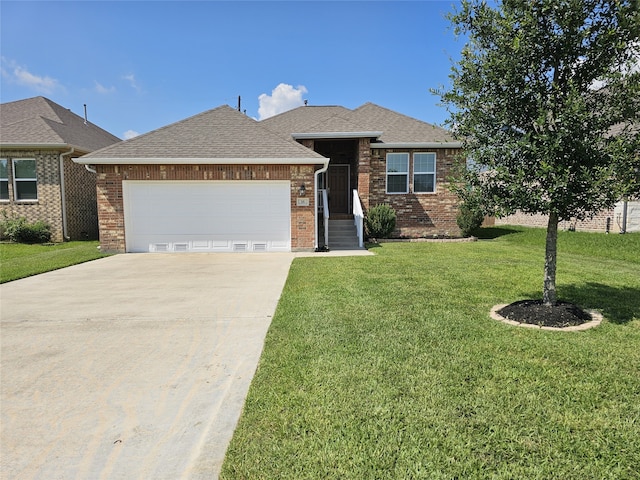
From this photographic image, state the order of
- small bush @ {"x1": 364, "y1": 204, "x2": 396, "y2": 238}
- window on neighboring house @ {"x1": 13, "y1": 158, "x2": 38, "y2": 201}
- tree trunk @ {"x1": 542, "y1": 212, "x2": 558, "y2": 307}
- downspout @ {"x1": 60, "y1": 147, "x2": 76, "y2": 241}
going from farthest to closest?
window on neighboring house @ {"x1": 13, "y1": 158, "x2": 38, "y2": 201} < downspout @ {"x1": 60, "y1": 147, "x2": 76, "y2": 241} < small bush @ {"x1": 364, "y1": 204, "x2": 396, "y2": 238} < tree trunk @ {"x1": 542, "y1": 212, "x2": 558, "y2": 307}

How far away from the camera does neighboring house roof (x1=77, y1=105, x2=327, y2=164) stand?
36.3 feet

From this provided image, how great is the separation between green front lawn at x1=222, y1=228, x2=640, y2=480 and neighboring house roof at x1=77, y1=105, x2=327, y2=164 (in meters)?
6.58

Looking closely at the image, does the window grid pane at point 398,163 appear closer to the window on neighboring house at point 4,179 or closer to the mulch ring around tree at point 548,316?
the mulch ring around tree at point 548,316

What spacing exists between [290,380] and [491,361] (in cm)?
186

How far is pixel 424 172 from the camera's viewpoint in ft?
47.8

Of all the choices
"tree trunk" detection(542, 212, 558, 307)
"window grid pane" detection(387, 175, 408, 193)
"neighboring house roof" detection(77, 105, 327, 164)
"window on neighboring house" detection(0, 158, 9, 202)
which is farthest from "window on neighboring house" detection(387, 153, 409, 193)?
"window on neighboring house" detection(0, 158, 9, 202)

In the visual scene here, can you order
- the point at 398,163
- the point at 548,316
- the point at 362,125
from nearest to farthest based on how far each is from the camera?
the point at 548,316 → the point at 398,163 → the point at 362,125

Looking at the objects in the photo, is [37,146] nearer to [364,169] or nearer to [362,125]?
[364,169]

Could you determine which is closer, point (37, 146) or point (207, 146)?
point (207, 146)

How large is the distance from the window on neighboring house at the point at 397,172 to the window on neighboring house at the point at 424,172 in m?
0.35

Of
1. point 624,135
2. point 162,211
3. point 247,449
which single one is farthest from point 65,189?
point 624,135

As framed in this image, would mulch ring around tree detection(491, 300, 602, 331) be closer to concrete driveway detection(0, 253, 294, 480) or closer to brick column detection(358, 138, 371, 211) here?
concrete driveway detection(0, 253, 294, 480)

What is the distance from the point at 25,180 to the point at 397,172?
559 inches

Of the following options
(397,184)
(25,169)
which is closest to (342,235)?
(397,184)
